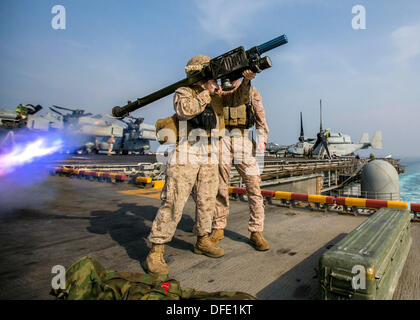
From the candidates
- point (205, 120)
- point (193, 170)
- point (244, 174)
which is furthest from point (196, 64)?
point (244, 174)

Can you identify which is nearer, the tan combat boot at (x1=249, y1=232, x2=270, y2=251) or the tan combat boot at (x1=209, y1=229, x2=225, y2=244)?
the tan combat boot at (x1=249, y1=232, x2=270, y2=251)

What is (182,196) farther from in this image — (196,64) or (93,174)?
(93,174)

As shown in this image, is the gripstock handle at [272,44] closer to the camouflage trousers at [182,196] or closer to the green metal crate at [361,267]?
the camouflage trousers at [182,196]

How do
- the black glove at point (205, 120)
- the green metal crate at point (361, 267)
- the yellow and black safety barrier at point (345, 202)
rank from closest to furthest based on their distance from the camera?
the green metal crate at point (361, 267) → the black glove at point (205, 120) → the yellow and black safety barrier at point (345, 202)

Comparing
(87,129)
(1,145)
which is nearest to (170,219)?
(1,145)

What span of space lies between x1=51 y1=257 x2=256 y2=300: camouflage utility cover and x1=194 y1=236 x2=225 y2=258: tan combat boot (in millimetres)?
1036

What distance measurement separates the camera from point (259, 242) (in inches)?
121

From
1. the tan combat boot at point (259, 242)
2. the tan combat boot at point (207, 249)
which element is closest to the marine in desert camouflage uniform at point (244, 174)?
the tan combat boot at point (259, 242)

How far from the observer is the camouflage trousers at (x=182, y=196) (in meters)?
2.54

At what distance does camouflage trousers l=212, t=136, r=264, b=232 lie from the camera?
325cm

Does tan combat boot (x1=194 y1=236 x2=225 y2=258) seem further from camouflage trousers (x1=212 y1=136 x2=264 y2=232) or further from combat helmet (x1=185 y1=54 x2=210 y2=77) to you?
combat helmet (x1=185 y1=54 x2=210 y2=77)

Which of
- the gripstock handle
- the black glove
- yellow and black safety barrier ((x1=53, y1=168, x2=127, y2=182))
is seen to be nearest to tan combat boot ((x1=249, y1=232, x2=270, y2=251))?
the black glove

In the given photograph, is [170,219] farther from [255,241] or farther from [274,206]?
[274,206]

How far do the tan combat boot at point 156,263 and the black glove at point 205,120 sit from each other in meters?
1.46
